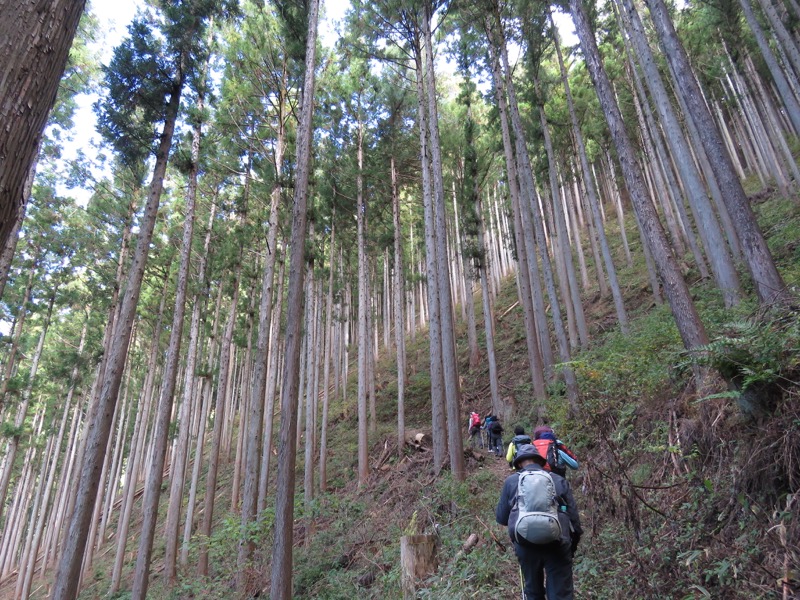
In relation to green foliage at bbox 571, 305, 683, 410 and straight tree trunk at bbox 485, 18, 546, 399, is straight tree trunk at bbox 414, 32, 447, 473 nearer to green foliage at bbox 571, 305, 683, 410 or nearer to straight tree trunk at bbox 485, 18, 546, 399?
straight tree trunk at bbox 485, 18, 546, 399

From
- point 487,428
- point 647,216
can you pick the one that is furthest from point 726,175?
point 487,428

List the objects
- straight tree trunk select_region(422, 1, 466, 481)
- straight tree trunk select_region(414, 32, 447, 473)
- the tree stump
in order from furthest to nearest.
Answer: straight tree trunk select_region(414, 32, 447, 473)
straight tree trunk select_region(422, 1, 466, 481)
the tree stump

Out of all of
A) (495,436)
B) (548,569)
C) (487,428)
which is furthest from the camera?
(487,428)

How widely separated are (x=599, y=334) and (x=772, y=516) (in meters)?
12.6

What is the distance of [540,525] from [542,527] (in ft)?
0.06

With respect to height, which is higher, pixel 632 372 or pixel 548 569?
pixel 632 372

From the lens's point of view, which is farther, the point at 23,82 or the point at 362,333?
the point at 362,333

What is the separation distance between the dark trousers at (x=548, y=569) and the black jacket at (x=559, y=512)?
117mm

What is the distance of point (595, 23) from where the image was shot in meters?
13.5

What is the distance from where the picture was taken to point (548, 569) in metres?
3.29

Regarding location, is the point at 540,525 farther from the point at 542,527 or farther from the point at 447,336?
the point at 447,336

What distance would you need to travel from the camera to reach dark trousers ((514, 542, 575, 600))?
10.6 feet

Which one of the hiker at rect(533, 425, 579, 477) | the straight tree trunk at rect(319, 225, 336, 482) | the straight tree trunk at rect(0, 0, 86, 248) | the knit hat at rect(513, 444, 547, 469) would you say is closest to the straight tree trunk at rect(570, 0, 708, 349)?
the hiker at rect(533, 425, 579, 477)

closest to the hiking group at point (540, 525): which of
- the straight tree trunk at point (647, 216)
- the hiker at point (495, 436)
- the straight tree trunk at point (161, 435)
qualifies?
the straight tree trunk at point (647, 216)
